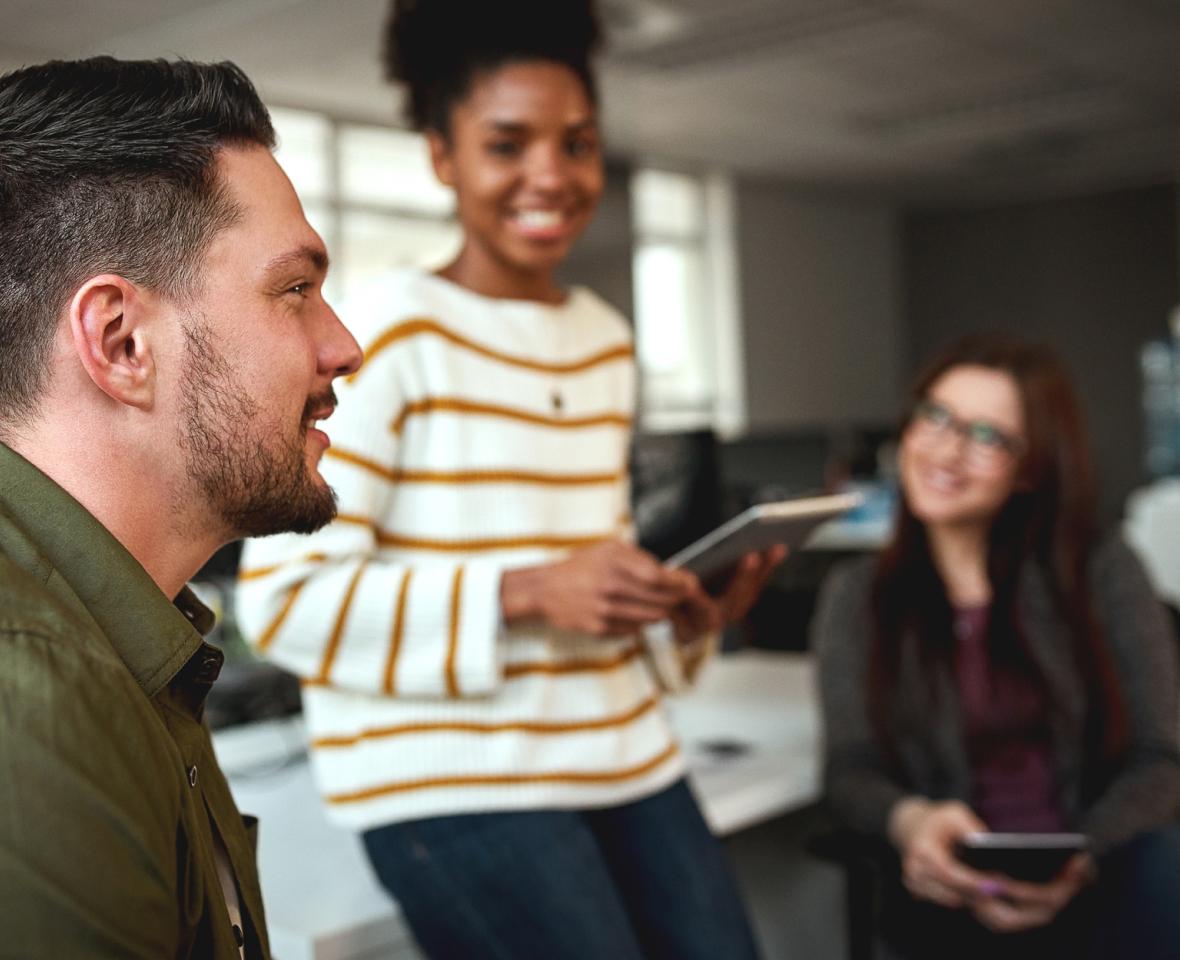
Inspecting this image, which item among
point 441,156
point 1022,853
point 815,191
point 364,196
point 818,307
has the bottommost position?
point 1022,853

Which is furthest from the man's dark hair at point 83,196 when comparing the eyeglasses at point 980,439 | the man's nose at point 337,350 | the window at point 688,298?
the window at point 688,298

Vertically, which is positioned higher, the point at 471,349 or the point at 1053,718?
the point at 471,349

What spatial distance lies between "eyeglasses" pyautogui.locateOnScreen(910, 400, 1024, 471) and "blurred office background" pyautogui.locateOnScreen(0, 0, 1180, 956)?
78cm

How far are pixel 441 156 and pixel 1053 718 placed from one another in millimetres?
1242

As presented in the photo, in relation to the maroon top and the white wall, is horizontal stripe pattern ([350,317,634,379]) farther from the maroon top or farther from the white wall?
the white wall

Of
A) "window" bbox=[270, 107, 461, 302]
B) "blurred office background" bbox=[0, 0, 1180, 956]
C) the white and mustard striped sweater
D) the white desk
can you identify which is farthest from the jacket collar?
"window" bbox=[270, 107, 461, 302]

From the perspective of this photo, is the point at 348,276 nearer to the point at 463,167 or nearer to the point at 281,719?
the point at 281,719

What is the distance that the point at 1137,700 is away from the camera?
2.01 metres

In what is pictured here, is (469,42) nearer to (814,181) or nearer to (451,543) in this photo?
(451,543)

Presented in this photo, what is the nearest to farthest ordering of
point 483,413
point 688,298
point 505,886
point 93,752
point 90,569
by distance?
point 93,752 < point 90,569 < point 505,886 < point 483,413 < point 688,298

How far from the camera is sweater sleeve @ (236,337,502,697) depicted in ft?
4.36

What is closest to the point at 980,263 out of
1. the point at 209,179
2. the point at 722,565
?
the point at 722,565

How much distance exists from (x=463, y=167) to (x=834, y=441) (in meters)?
4.22

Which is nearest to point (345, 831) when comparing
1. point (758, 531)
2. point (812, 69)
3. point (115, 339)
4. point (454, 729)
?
point (454, 729)
